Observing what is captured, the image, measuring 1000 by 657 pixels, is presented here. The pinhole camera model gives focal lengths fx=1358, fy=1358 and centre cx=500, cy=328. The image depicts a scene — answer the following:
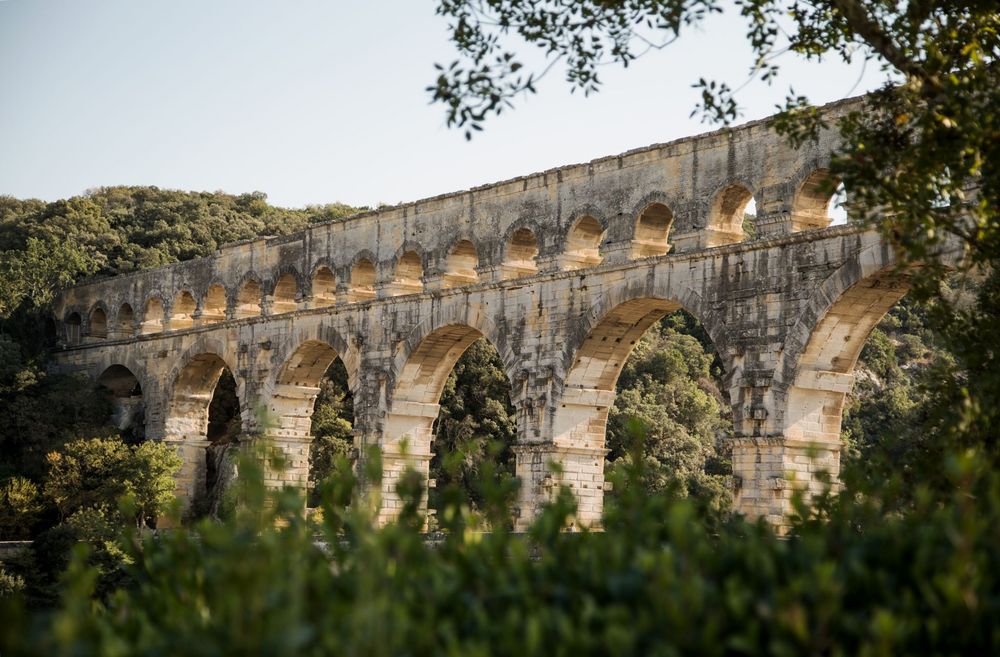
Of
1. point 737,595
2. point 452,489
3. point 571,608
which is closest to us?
point 737,595

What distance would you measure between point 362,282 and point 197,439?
8451mm

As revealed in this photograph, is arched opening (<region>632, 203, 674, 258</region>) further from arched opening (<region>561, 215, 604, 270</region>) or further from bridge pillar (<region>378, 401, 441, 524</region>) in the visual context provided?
bridge pillar (<region>378, 401, 441, 524</region>)

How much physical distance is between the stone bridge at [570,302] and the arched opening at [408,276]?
0.14 ft

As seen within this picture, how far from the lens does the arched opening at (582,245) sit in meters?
23.0

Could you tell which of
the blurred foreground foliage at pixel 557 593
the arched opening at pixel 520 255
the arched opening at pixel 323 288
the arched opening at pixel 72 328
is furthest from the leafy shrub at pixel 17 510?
the blurred foreground foliage at pixel 557 593

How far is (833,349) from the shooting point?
62.2 feet

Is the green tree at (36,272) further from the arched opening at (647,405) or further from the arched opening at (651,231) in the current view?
the arched opening at (651,231)

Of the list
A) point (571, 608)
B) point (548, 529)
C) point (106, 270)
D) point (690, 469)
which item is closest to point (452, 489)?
point (548, 529)

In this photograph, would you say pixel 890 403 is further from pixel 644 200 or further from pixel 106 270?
pixel 106 270

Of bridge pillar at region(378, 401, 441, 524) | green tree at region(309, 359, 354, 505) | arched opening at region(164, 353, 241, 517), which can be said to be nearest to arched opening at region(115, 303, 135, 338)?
arched opening at region(164, 353, 241, 517)

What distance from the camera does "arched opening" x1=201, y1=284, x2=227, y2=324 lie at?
109 ft

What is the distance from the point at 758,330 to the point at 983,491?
10.8 meters

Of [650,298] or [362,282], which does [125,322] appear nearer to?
[362,282]

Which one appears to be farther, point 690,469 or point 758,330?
point 690,469
